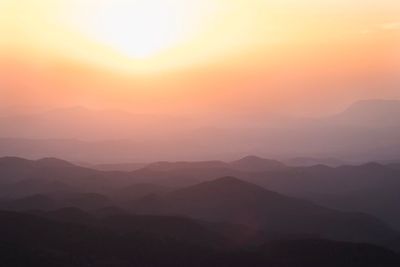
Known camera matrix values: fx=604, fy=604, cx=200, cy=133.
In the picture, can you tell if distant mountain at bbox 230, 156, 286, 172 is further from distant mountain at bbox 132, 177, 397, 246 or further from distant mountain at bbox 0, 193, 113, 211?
distant mountain at bbox 0, 193, 113, 211

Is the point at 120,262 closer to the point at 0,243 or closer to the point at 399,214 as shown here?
the point at 0,243

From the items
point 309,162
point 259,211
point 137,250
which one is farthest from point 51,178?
point 309,162

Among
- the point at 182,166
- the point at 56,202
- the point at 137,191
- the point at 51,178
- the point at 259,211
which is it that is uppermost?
the point at 182,166

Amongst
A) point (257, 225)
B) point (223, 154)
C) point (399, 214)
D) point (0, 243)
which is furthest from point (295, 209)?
point (223, 154)

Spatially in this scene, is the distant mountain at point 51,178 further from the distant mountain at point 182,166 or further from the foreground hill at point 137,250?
the foreground hill at point 137,250

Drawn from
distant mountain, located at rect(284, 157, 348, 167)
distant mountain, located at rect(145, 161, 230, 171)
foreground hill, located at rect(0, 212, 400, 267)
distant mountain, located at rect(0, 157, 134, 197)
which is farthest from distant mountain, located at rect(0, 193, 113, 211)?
distant mountain, located at rect(284, 157, 348, 167)

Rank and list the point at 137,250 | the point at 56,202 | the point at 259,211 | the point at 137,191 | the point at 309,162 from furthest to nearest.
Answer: the point at 309,162
the point at 137,191
the point at 56,202
the point at 259,211
the point at 137,250

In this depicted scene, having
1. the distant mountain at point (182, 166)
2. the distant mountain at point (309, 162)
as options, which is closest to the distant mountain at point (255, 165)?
the distant mountain at point (182, 166)

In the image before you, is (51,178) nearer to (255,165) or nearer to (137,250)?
(255,165)
